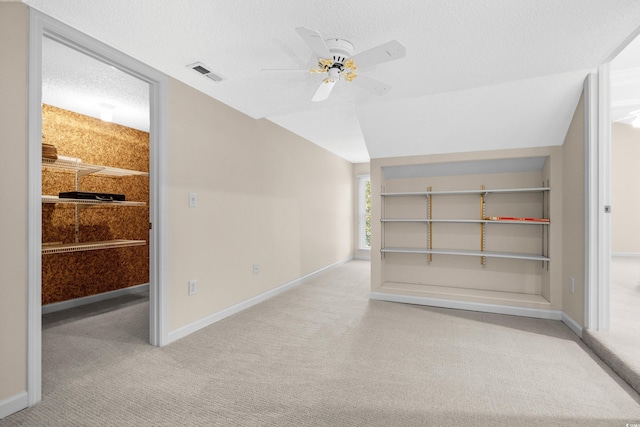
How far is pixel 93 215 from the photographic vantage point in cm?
370

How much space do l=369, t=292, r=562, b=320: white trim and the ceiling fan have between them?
2354 millimetres

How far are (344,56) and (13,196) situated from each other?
2022 millimetres

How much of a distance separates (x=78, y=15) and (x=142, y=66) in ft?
1.76

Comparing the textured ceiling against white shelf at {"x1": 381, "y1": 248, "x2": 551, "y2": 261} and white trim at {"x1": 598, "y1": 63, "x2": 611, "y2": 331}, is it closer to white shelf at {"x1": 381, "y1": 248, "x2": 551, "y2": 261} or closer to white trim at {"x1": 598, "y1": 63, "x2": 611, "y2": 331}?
Answer: white trim at {"x1": 598, "y1": 63, "x2": 611, "y2": 331}

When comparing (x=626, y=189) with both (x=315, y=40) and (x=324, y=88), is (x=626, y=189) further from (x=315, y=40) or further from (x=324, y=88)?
(x=315, y=40)

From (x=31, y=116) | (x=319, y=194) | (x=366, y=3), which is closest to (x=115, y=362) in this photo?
(x=31, y=116)

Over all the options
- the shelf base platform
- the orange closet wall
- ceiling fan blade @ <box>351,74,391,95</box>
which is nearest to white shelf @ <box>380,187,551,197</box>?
the shelf base platform

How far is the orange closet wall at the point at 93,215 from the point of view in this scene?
10.8 feet

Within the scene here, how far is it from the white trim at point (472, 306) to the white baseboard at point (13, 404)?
3.03 meters

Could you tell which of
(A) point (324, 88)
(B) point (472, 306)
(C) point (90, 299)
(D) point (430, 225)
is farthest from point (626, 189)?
(C) point (90, 299)

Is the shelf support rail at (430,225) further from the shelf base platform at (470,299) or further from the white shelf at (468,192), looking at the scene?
the shelf base platform at (470,299)

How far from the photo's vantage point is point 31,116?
66.4 inches

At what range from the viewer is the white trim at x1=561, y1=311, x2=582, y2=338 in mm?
2565

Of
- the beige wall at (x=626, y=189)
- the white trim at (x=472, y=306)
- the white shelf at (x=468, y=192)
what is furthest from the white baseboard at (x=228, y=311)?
the beige wall at (x=626, y=189)
